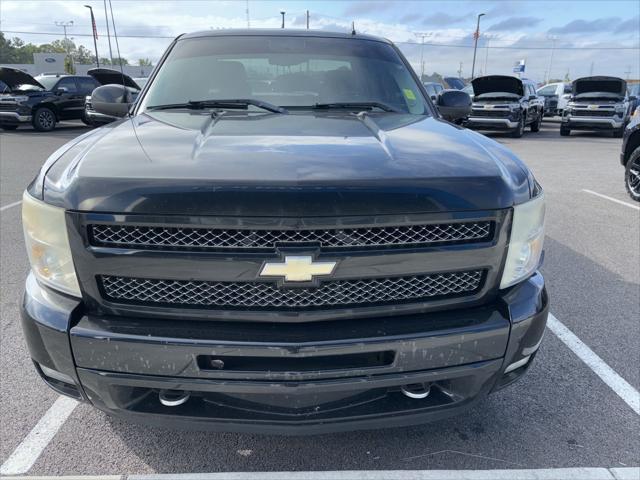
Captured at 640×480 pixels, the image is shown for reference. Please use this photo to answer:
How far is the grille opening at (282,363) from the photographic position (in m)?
1.76

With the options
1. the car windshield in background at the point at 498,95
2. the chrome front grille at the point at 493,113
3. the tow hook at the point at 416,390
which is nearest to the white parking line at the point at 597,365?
the tow hook at the point at 416,390

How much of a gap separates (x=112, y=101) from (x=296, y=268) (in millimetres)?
2479

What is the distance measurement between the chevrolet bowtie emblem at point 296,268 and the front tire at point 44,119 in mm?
17187

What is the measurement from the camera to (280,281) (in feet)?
5.65

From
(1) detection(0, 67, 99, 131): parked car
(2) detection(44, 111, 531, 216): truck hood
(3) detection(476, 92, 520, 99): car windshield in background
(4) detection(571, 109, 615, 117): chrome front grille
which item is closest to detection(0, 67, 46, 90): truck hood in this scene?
(1) detection(0, 67, 99, 131): parked car

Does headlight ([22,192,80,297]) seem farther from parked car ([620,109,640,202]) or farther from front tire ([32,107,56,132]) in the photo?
front tire ([32,107,56,132])

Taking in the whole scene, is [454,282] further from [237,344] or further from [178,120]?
[178,120]

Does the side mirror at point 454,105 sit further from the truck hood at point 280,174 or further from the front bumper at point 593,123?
the front bumper at point 593,123

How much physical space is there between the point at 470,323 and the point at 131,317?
1.22 meters

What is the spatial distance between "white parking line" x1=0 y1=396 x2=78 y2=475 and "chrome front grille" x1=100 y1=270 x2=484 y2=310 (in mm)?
1004

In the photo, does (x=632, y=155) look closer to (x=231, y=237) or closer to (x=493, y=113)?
(x=231, y=237)

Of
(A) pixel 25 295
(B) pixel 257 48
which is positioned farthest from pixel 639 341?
(A) pixel 25 295

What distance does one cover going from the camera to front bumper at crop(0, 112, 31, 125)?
51.5 feet

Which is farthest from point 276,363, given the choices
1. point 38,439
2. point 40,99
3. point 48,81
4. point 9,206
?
point 48,81
